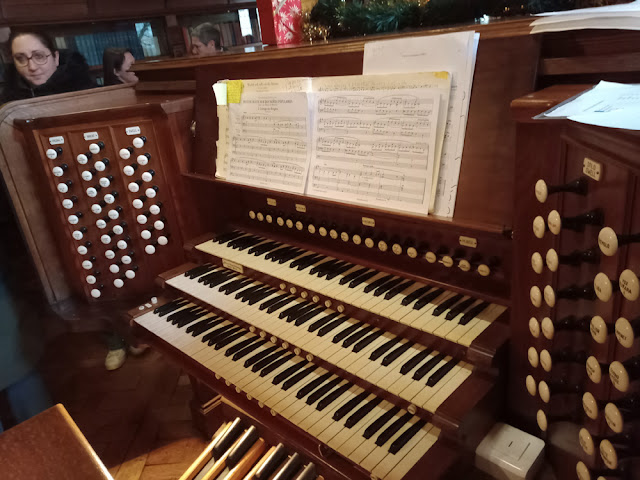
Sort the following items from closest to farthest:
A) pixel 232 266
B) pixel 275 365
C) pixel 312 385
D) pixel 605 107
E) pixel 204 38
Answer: pixel 605 107, pixel 312 385, pixel 275 365, pixel 232 266, pixel 204 38

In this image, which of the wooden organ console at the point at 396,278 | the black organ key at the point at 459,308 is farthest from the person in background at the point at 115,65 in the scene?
the black organ key at the point at 459,308

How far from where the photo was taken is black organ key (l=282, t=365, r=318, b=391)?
1.37 meters

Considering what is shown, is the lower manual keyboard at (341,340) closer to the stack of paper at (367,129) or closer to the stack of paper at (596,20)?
the stack of paper at (367,129)

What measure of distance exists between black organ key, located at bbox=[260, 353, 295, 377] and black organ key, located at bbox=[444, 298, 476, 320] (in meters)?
0.52

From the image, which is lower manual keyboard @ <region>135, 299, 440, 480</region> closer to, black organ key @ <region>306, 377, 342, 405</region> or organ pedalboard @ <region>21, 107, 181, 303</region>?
black organ key @ <region>306, 377, 342, 405</region>

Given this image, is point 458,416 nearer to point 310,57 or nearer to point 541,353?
point 541,353

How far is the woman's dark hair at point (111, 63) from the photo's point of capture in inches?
130

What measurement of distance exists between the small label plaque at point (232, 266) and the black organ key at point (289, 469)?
674 mm

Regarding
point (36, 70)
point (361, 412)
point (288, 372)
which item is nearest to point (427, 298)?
point (361, 412)

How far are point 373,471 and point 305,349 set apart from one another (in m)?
0.41

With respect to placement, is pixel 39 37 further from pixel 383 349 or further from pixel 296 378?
pixel 383 349

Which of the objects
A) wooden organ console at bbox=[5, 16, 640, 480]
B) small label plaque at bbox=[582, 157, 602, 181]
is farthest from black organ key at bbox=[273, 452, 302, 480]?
small label plaque at bbox=[582, 157, 602, 181]

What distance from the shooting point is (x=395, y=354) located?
4.22 feet

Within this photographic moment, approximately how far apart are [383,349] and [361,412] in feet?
0.60
